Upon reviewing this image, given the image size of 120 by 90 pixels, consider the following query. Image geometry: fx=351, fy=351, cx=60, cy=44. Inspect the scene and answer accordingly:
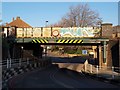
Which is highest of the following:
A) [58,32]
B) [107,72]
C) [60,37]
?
[58,32]

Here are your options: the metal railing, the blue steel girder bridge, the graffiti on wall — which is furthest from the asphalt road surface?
the graffiti on wall

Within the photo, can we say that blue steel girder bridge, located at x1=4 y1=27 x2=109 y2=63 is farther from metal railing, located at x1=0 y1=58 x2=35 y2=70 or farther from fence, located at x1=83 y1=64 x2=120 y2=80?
metal railing, located at x1=0 y1=58 x2=35 y2=70

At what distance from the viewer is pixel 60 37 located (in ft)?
181

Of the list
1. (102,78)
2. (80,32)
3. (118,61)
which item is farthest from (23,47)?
(102,78)

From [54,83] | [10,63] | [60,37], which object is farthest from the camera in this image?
Result: [60,37]

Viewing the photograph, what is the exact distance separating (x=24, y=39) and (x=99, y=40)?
1171 centimetres

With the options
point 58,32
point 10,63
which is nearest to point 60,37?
point 58,32

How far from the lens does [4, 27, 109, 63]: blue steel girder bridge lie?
178 feet

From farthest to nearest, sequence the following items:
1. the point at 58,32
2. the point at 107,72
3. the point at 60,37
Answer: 1. the point at 58,32
2. the point at 60,37
3. the point at 107,72

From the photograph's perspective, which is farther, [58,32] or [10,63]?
[58,32]

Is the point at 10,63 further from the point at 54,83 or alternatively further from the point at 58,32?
the point at 58,32

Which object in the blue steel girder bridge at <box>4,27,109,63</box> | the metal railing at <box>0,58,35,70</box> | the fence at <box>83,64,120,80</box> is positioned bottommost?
the fence at <box>83,64,120,80</box>

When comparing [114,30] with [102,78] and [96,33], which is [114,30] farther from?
[102,78]

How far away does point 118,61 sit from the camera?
46.5 m
